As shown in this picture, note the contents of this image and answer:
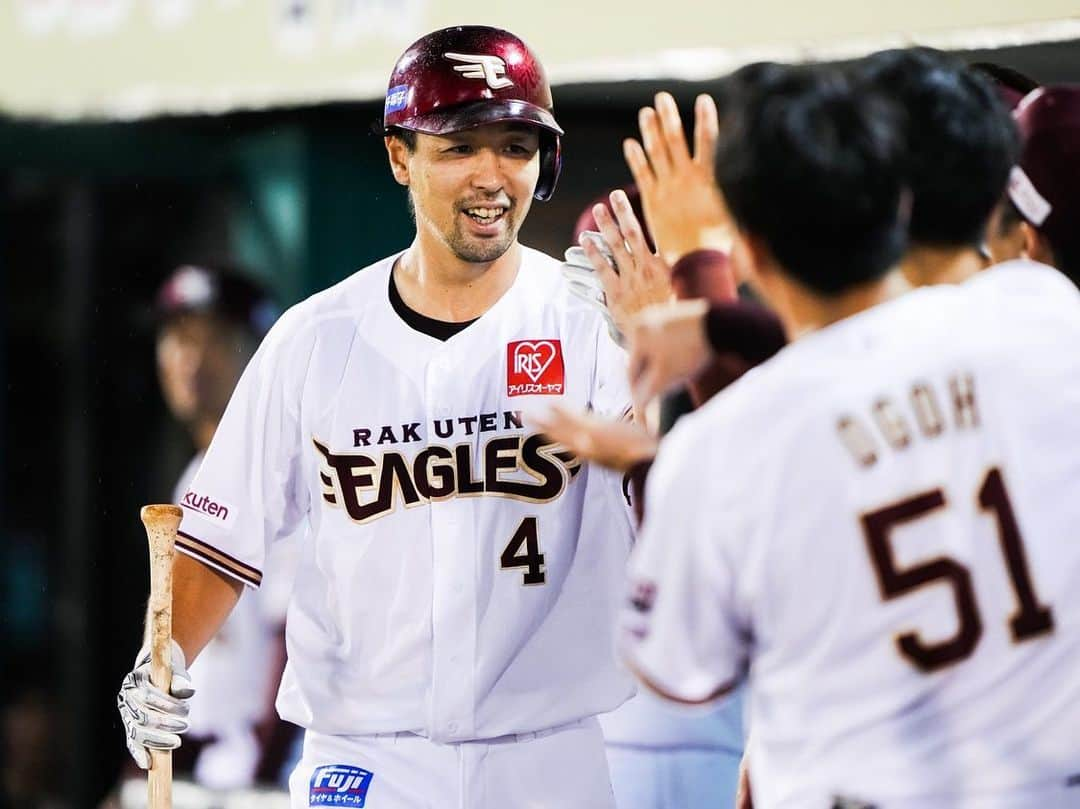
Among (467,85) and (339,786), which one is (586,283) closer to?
(467,85)

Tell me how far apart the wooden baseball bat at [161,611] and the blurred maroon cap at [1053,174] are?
1.74 meters

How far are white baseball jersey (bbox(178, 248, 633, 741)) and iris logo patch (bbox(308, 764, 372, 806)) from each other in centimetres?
9

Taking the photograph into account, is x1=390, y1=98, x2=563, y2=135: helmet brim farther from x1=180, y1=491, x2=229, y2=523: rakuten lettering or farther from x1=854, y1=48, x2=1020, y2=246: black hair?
x1=854, y1=48, x2=1020, y2=246: black hair

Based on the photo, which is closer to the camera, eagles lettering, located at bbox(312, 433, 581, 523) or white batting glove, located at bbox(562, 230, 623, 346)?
white batting glove, located at bbox(562, 230, 623, 346)

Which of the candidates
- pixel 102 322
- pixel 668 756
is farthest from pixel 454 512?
pixel 102 322

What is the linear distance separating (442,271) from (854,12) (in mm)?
1854

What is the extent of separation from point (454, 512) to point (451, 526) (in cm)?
3

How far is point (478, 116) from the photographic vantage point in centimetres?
360

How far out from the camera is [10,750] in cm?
823

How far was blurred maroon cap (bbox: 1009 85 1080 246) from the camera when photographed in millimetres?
3119

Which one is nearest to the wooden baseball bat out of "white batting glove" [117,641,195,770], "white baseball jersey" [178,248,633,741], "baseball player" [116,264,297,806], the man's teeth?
"white batting glove" [117,641,195,770]

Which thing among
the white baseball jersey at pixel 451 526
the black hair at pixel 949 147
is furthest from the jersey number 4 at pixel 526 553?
the black hair at pixel 949 147

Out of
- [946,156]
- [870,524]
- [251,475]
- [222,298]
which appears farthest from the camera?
[222,298]

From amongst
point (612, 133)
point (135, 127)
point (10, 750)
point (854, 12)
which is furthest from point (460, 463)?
point (10, 750)
